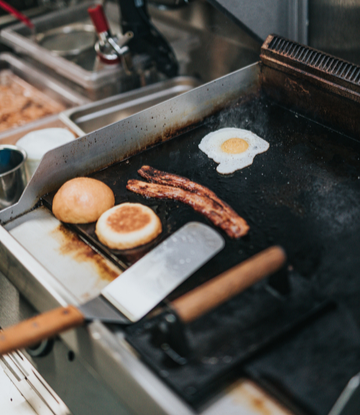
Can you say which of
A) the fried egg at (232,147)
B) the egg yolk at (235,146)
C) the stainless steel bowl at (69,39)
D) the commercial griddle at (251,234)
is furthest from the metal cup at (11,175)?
the stainless steel bowl at (69,39)

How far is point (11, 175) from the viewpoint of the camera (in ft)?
7.05

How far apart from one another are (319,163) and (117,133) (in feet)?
3.22

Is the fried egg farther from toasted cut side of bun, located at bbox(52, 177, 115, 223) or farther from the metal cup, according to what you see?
the metal cup

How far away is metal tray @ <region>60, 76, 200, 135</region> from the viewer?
2914 mm

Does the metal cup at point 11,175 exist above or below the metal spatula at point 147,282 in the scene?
below

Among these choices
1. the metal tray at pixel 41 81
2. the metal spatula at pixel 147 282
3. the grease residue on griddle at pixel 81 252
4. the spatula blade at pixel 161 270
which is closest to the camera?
the metal spatula at pixel 147 282

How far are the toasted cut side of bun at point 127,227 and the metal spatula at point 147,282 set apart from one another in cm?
14

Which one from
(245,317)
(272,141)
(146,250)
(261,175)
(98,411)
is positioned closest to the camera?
(245,317)

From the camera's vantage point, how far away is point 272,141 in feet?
7.20

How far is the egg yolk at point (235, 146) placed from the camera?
2.15 m

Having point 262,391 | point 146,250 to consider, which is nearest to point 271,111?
point 146,250

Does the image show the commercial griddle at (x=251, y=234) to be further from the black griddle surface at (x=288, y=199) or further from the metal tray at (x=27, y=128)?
the metal tray at (x=27, y=128)

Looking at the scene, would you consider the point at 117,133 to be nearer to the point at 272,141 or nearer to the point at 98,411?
the point at 272,141

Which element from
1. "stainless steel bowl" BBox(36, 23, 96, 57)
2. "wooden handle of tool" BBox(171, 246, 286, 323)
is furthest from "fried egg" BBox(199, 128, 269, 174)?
"stainless steel bowl" BBox(36, 23, 96, 57)
